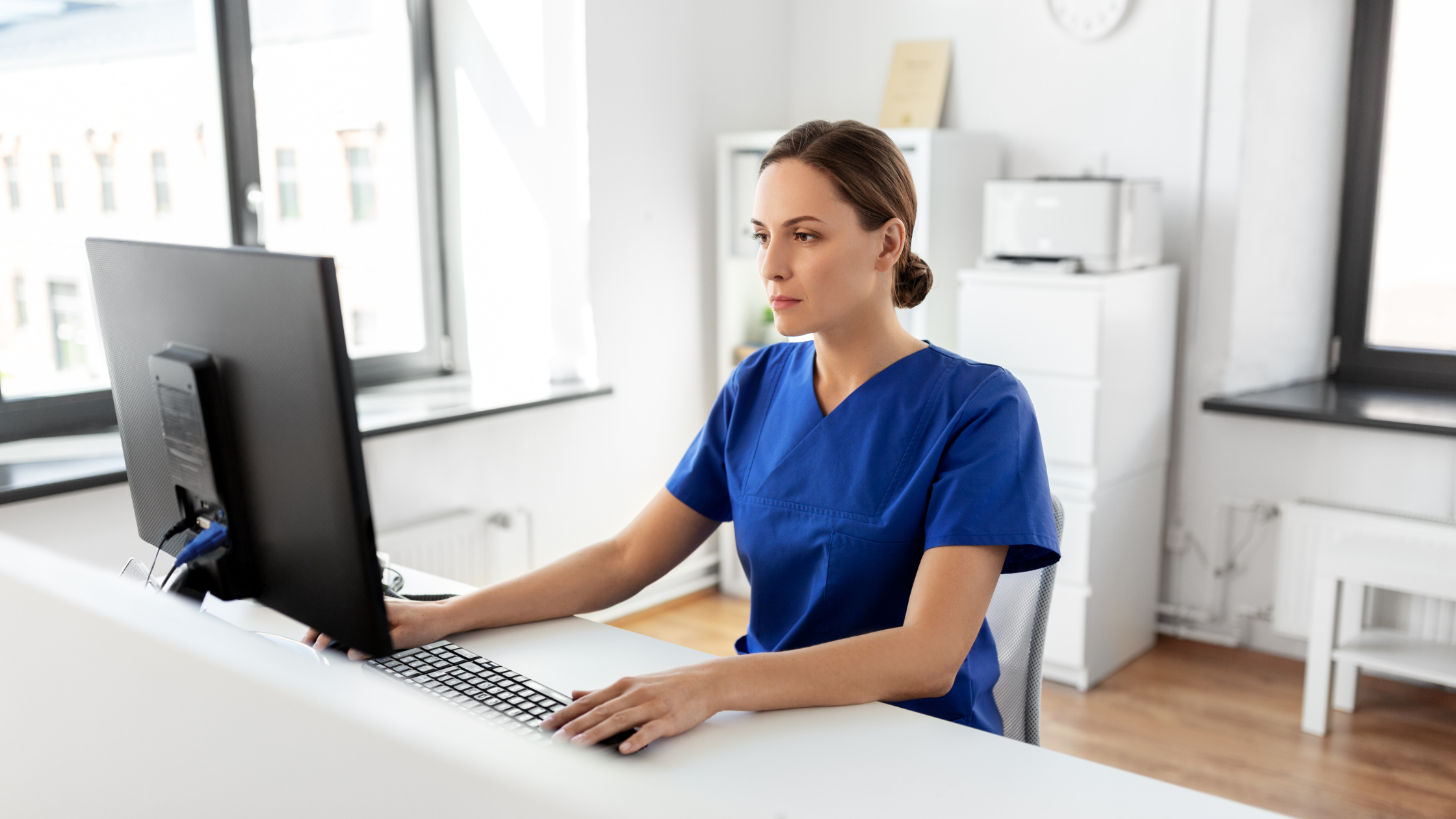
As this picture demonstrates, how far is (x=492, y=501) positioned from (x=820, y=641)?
6.21 feet

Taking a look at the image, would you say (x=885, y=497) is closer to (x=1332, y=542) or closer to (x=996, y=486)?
(x=996, y=486)

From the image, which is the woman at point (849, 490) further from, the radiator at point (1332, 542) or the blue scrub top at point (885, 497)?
the radiator at point (1332, 542)

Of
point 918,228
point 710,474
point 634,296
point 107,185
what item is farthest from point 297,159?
point 710,474

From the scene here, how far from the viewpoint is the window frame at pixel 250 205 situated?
257 cm

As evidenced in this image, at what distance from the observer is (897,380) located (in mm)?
1458

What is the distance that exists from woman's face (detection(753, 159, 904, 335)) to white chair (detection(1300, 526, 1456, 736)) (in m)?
1.97

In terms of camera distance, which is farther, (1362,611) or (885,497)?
(1362,611)

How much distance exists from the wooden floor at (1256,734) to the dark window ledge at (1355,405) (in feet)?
2.42

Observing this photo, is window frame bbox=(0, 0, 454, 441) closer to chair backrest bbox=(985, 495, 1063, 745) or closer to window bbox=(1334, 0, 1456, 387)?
chair backrest bbox=(985, 495, 1063, 745)

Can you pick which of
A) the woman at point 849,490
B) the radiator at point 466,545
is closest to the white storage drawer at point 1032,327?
the radiator at point 466,545

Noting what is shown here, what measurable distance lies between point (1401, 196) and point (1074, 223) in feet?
3.74

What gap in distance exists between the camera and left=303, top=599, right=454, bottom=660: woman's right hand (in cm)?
134

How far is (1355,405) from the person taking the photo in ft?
10.4

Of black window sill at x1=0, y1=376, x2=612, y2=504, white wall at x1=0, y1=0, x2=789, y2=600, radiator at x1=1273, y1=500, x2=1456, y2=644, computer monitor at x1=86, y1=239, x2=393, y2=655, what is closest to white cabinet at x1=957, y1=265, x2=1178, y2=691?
radiator at x1=1273, y1=500, x2=1456, y2=644
